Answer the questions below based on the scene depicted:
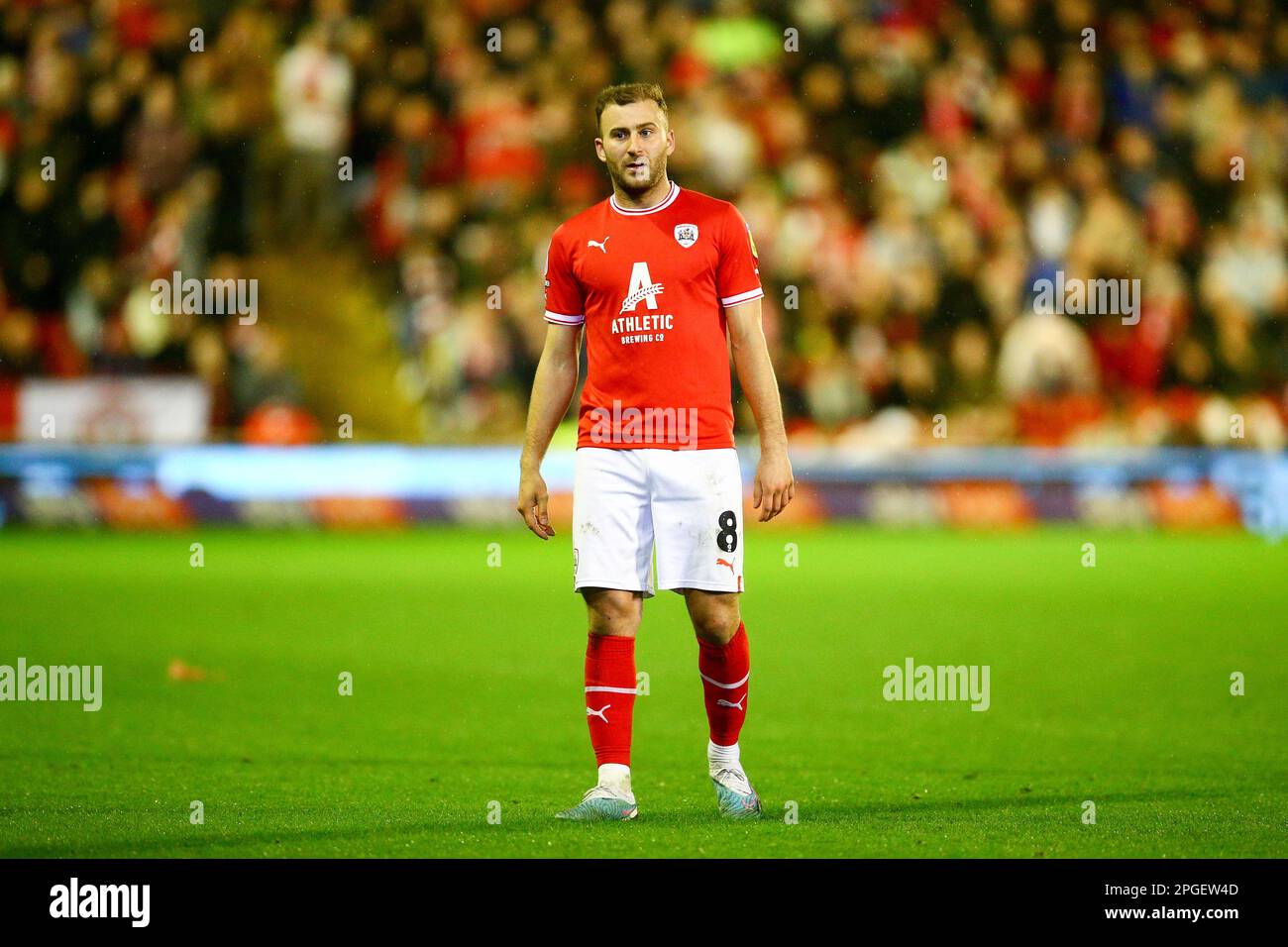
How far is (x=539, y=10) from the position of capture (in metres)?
23.9

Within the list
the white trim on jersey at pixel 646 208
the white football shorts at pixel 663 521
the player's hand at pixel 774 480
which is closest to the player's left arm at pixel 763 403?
the player's hand at pixel 774 480

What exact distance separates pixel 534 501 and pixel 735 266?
102 centimetres

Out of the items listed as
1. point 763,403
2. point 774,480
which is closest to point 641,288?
point 763,403

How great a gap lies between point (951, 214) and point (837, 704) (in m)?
13.0

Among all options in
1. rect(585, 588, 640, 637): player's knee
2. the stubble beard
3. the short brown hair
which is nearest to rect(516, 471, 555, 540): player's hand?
rect(585, 588, 640, 637): player's knee

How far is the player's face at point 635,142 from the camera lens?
6.34 metres

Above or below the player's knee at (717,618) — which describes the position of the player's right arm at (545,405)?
above

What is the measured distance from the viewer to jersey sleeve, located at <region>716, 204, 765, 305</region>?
21.2 ft

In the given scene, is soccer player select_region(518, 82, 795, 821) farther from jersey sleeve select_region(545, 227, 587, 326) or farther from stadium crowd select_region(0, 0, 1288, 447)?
stadium crowd select_region(0, 0, 1288, 447)

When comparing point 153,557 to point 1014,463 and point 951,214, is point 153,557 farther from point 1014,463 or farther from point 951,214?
point 951,214

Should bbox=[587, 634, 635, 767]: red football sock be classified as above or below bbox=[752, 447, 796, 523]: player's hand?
below

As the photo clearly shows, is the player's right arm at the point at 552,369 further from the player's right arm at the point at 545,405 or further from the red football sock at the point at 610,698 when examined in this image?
the red football sock at the point at 610,698

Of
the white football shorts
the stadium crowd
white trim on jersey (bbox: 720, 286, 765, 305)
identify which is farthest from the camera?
the stadium crowd
